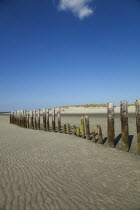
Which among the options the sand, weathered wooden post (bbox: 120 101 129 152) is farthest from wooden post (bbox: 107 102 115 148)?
the sand

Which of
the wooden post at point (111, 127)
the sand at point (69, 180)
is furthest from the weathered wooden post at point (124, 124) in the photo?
the wooden post at point (111, 127)

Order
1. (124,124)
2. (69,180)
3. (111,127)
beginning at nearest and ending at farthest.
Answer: (69,180) → (124,124) → (111,127)

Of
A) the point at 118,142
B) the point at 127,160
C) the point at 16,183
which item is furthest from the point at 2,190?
the point at 118,142

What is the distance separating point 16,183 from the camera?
4.23 m

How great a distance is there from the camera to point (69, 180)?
14.8 feet

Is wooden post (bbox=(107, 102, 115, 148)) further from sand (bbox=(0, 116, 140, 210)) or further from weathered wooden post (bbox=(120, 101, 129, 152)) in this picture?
sand (bbox=(0, 116, 140, 210))

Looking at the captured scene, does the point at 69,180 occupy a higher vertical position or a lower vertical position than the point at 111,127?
lower

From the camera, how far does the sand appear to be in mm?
3436

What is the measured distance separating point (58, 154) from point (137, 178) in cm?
313

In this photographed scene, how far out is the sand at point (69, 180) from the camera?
344cm

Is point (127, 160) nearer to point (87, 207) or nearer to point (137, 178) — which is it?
point (137, 178)

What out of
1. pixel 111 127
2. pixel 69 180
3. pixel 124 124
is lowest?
pixel 69 180

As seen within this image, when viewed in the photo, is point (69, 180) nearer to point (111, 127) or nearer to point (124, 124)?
point (124, 124)

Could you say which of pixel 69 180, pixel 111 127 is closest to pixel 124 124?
pixel 111 127
